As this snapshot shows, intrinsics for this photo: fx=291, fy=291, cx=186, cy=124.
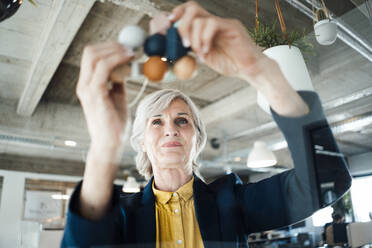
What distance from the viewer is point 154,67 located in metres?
0.39

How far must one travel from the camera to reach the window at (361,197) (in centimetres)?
64

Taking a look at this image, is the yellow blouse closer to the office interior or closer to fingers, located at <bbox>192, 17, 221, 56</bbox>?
the office interior

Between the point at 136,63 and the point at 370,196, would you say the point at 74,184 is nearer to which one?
the point at 136,63

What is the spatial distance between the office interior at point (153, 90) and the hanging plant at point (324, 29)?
17 mm

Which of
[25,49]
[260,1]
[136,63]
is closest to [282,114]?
[136,63]

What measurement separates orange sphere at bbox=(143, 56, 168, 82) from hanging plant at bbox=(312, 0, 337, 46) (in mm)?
513

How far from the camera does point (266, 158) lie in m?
0.58

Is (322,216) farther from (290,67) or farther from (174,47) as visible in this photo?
(174,47)

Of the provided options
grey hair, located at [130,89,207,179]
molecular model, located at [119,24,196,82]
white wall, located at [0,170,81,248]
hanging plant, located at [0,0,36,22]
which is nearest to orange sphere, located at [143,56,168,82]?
molecular model, located at [119,24,196,82]

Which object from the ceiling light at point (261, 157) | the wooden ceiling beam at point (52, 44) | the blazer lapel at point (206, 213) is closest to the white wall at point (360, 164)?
the ceiling light at point (261, 157)

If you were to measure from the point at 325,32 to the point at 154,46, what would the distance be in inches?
22.3

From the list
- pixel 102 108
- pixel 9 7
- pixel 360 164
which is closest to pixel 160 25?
pixel 102 108

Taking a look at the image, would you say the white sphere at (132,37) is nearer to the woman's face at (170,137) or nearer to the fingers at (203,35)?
the fingers at (203,35)

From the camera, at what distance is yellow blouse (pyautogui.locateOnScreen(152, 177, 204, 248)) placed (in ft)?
1.86
